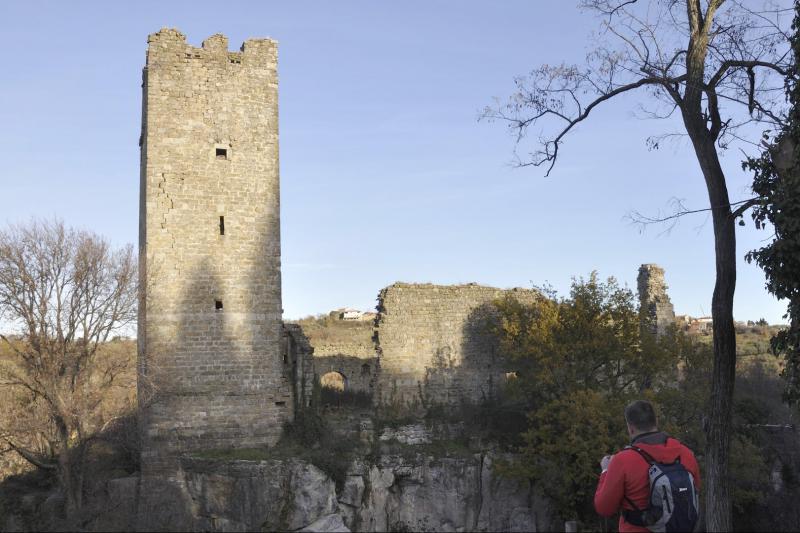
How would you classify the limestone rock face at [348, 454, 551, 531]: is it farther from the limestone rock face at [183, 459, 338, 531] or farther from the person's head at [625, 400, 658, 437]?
the person's head at [625, 400, 658, 437]

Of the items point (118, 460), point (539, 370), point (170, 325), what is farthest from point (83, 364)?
point (539, 370)

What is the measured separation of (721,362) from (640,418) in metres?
6.59

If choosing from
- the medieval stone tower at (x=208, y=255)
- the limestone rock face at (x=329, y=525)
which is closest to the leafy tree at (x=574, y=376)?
the limestone rock face at (x=329, y=525)

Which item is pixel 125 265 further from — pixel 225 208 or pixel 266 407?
pixel 266 407

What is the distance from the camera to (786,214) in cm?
1064

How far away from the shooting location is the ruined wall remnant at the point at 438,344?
21.7 metres

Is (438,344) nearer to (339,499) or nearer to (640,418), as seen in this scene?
(339,499)

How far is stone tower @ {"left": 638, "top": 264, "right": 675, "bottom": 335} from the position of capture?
24.7 m

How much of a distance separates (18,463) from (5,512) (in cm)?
359

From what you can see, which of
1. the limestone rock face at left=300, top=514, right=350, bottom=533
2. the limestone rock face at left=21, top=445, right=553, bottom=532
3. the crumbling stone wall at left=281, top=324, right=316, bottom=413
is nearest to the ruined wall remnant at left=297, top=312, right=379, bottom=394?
the crumbling stone wall at left=281, top=324, right=316, bottom=413

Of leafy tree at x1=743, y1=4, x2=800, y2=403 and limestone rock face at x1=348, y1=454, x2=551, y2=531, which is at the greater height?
leafy tree at x1=743, y1=4, x2=800, y2=403

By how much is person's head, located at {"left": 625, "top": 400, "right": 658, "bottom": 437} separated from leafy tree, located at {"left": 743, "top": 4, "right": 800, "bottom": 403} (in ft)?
19.1

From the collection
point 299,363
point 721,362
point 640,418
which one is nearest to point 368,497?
point 299,363

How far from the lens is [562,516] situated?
19.5m
